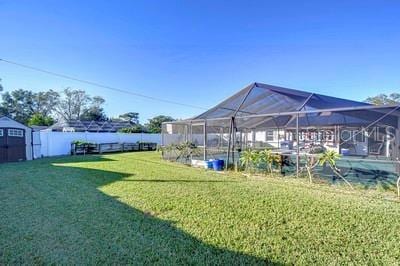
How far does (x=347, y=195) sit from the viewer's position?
5.57 meters

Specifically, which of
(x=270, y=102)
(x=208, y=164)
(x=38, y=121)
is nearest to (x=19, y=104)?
(x=38, y=121)

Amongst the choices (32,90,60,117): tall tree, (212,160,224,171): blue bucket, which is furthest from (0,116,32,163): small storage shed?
(32,90,60,117): tall tree

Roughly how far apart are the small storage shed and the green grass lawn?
25.2ft

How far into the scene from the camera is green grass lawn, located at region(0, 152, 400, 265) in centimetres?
282

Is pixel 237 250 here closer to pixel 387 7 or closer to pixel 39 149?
pixel 387 7

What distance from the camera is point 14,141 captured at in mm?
12797

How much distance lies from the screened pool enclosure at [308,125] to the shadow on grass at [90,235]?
5.24 metres

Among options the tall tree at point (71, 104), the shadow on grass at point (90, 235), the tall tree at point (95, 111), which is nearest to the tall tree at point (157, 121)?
the tall tree at point (95, 111)

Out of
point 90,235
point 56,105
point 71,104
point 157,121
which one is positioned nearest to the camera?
point 90,235

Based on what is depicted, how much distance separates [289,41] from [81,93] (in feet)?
144

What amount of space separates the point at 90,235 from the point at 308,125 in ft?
42.0

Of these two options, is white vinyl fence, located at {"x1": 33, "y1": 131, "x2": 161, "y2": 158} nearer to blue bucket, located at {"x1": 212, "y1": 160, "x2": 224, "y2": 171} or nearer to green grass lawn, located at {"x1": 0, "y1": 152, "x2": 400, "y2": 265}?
green grass lawn, located at {"x1": 0, "y1": 152, "x2": 400, "y2": 265}

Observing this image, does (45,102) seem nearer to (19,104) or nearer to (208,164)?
(19,104)

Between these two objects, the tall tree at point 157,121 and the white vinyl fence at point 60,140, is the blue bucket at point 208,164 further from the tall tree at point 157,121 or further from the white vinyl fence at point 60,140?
the tall tree at point 157,121
